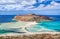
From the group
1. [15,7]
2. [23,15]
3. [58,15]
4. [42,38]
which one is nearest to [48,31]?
[42,38]

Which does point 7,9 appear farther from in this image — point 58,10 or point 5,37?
point 58,10

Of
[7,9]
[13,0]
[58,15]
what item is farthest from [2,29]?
[58,15]

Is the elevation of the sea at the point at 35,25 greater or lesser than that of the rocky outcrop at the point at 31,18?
lesser

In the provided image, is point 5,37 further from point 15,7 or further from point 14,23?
point 15,7

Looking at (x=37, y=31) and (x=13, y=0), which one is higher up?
(x=13, y=0)

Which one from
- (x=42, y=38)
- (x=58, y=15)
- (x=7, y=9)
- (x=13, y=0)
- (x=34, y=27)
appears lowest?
(x=42, y=38)

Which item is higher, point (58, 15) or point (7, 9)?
point (7, 9)

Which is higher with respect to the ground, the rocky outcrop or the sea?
the rocky outcrop
